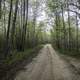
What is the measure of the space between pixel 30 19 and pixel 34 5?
8963mm

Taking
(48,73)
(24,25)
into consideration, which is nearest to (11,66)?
(48,73)

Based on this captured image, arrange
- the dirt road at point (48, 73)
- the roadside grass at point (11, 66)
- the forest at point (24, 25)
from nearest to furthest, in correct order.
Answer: the dirt road at point (48, 73), the roadside grass at point (11, 66), the forest at point (24, 25)

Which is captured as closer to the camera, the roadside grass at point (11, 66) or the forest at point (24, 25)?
the roadside grass at point (11, 66)

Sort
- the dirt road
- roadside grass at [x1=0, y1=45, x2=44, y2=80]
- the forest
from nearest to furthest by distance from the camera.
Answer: the dirt road
roadside grass at [x1=0, y1=45, x2=44, y2=80]
the forest

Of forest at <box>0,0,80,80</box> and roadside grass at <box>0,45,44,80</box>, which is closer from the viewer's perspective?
roadside grass at <box>0,45,44,80</box>

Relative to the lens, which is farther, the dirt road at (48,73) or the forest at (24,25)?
the forest at (24,25)

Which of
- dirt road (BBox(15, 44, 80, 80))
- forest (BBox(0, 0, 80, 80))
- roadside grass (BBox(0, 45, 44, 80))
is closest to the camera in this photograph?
dirt road (BBox(15, 44, 80, 80))

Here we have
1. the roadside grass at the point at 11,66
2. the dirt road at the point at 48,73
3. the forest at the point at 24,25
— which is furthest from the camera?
the forest at the point at 24,25

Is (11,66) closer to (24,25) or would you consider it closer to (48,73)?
(48,73)

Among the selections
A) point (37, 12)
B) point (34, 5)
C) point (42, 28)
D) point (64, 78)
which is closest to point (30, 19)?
point (37, 12)

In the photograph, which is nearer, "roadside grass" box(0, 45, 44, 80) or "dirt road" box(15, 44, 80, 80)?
"dirt road" box(15, 44, 80, 80)

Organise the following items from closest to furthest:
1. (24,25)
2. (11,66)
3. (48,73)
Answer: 1. (48,73)
2. (11,66)
3. (24,25)

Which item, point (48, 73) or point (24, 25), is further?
point (24, 25)

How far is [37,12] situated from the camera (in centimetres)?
4022
